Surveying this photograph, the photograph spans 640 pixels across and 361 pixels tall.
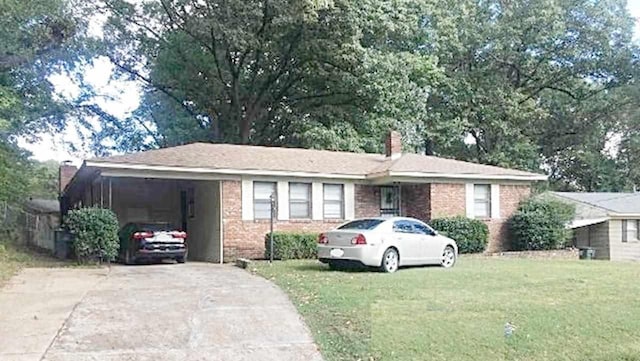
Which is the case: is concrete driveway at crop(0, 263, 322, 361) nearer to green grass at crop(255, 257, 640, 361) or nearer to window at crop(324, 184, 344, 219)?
green grass at crop(255, 257, 640, 361)

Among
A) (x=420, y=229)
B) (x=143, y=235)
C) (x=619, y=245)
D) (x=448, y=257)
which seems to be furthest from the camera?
(x=619, y=245)

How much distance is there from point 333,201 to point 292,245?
2960 millimetres

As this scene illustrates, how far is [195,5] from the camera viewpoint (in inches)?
1168

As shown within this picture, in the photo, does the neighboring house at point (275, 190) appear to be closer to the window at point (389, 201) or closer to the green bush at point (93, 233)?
the window at point (389, 201)

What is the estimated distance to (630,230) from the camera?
27.2 metres

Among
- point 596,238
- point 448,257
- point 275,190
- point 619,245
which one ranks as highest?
point 275,190

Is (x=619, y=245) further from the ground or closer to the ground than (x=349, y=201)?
closer to the ground

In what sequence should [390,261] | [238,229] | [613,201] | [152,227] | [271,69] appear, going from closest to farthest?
1. [390,261]
2. [152,227]
3. [238,229]
4. [613,201]
5. [271,69]

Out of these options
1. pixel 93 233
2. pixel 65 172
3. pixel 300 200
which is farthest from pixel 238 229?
pixel 65 172

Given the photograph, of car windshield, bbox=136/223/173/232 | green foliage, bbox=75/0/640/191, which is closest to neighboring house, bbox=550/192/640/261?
green foliage, bbox=75/0/640/191

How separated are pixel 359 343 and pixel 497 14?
107 feet

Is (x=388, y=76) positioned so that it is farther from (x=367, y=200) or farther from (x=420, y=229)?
(x=420, y=229)

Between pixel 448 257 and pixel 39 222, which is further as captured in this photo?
pixel 39 222

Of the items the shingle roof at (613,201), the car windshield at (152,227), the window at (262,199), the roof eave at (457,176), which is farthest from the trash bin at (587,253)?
the car windshield at (152,227)
